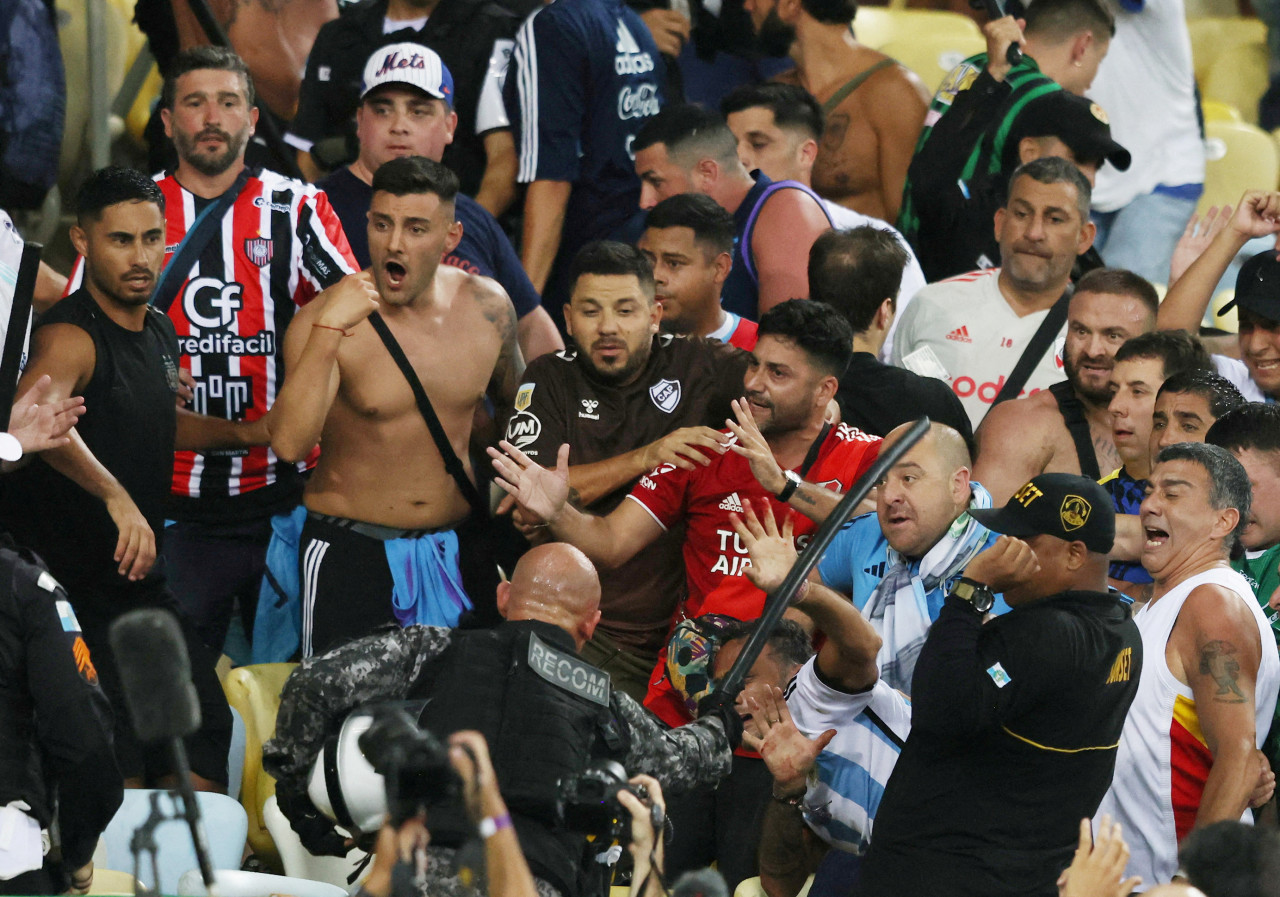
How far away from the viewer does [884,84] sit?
25.7 ft

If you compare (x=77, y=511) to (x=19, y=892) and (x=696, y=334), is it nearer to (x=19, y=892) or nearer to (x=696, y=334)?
(x=19, y=892)

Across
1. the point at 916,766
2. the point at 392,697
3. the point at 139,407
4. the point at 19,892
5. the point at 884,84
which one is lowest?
the point at 19,892

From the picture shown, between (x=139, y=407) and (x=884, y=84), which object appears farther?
(x=884, y=84)

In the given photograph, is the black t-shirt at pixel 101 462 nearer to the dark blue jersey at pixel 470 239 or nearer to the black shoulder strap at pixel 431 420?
the black shoulder strap at pixel 431 420

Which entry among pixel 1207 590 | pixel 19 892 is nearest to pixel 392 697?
pixel 19 892

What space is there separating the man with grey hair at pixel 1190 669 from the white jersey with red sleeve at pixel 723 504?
0.98 meters

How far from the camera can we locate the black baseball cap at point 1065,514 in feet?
13.8

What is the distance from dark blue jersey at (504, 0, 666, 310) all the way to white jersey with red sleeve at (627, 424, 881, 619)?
1.96 meters

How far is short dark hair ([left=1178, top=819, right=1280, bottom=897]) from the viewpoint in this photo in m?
3.31

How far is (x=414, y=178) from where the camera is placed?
19.8ft

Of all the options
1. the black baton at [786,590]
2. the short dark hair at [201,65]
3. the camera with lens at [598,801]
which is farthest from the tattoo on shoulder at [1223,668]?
the short dark hair at [201,65]

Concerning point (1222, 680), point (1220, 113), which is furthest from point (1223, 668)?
point (1220, 113)

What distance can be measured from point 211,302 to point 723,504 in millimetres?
1943

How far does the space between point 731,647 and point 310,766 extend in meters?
1.54
